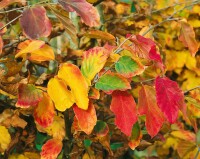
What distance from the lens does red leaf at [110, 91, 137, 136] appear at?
0.96m

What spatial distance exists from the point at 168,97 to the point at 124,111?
0.12 m

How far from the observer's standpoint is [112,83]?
3.12 ft

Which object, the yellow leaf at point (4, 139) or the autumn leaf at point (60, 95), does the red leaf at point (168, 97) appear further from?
the yellow leaf at point (4, 139)

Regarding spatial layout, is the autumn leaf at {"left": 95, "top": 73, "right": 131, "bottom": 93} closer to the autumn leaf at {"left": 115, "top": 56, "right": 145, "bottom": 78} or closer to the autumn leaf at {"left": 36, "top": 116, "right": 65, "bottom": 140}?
the autumn leaf at {"left": 115, "top": 56, "right": 145, "bottom": 78}

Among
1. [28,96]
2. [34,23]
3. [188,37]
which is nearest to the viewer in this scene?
[34,23]

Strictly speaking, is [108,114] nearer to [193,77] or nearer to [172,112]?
[172,112]

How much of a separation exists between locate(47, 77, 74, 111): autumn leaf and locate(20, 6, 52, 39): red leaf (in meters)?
0.13

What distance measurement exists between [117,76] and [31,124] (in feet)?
1.68

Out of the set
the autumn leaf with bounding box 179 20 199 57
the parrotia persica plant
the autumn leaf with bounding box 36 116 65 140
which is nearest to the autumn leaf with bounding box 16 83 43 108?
the parrotia persica plant

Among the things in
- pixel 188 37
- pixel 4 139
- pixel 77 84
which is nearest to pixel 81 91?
pixel 77 84

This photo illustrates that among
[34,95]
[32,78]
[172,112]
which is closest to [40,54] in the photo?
[34,95]

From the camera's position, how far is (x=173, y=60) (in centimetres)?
286

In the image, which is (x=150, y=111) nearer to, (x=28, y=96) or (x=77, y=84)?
(x=77, y=84)

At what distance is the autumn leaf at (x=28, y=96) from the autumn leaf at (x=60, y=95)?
4 cm
